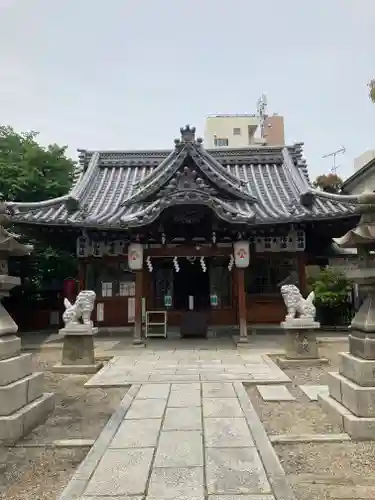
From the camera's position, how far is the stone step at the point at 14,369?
5.48 metres

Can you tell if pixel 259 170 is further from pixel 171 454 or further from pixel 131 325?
pixel 171 454

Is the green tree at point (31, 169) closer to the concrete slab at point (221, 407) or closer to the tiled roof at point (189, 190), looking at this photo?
the tiled roof at point (189, 190)

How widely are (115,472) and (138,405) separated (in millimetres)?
2552

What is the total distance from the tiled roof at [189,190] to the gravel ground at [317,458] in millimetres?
7398

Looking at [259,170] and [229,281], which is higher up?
[259,170]

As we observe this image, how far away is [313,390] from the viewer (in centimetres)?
779

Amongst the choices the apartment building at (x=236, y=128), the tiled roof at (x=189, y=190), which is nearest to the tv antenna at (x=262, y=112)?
the apartment building at (x=236, y=128)

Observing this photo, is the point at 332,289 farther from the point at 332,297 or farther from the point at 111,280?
the point at 111,280

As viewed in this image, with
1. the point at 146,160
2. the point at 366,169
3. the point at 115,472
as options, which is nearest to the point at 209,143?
the point at 366,169

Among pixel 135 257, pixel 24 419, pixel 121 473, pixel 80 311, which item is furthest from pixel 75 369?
pixel 121 473

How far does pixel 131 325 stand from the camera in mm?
16359

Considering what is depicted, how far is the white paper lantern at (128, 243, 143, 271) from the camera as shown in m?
14.2

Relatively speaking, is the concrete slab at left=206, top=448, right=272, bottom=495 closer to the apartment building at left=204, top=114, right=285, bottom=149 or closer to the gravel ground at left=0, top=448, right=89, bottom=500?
the gravel ground at left=0, top=448, right=89, bottom=500

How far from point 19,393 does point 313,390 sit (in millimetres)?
5016
